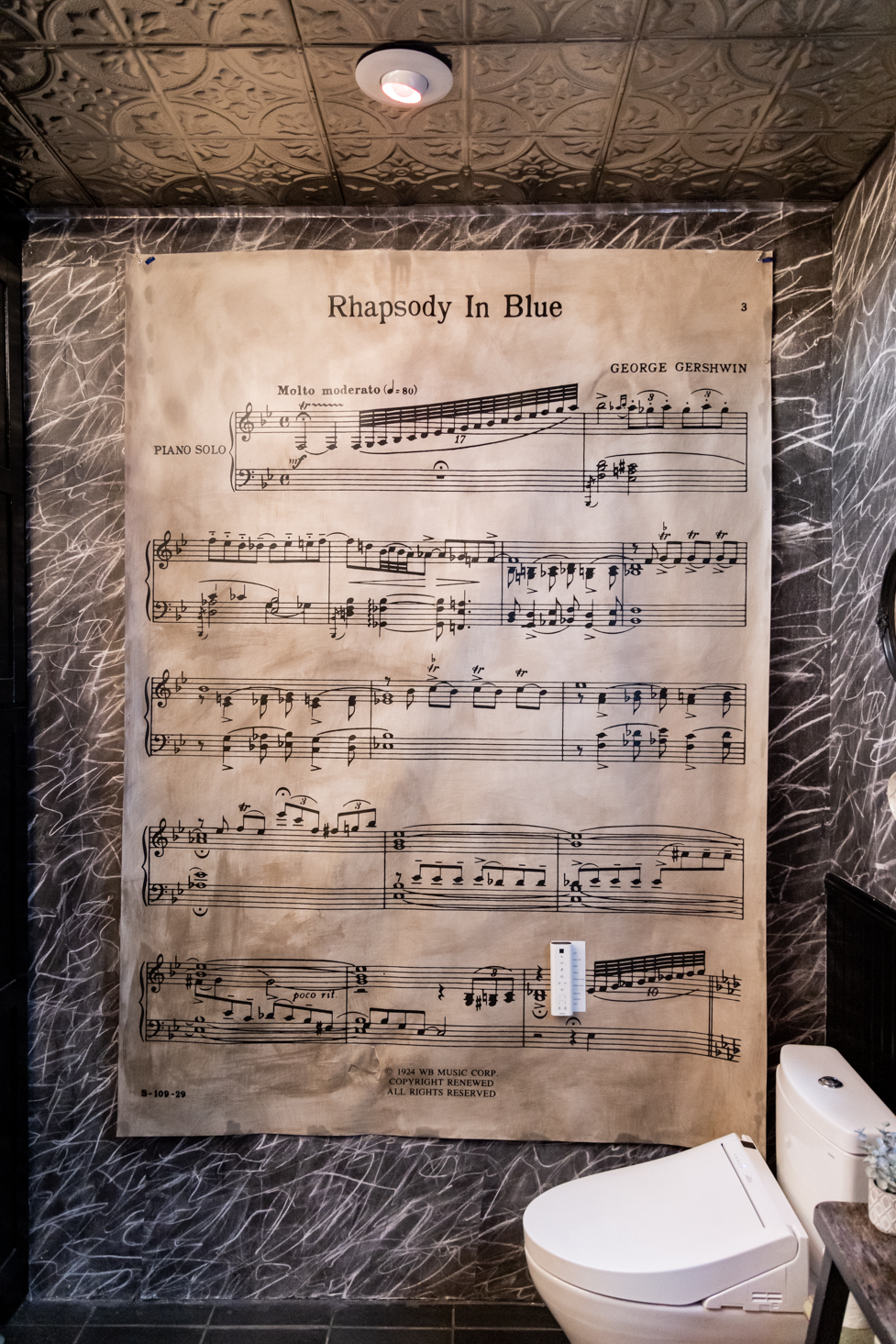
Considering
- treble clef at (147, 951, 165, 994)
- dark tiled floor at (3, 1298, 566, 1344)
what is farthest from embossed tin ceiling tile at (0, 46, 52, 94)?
dark tiled floor at (3, 1298, 566, 1344)

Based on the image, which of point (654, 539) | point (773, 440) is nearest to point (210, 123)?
point (654, 539)

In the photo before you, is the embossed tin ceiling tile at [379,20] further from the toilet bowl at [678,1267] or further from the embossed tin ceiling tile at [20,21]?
the toilet bowl at [678,1267]

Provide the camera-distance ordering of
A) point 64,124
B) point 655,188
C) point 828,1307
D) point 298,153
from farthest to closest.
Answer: point 655,188
point 298,153
point 64,124
point 828,1307

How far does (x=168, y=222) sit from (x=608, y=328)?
117 cm

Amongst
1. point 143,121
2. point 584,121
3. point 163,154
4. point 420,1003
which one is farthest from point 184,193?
point 420,1003

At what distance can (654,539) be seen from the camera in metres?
2.02

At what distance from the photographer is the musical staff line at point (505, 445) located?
6.59ft

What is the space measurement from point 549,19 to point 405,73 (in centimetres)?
28

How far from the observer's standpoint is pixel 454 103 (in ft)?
5.39

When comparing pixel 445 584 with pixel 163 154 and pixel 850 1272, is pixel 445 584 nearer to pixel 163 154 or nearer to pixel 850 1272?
pixel 163 154

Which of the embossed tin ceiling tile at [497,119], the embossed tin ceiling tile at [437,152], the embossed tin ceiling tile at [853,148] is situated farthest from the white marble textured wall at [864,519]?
the embossed tin ceiling tile at [437,152]

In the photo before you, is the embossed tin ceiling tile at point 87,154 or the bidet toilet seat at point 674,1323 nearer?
the bidet toilet seat at point 674,1323

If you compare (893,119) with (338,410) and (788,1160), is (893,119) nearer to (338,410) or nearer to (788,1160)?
(338,410)

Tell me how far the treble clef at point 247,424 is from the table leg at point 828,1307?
2.08 m
